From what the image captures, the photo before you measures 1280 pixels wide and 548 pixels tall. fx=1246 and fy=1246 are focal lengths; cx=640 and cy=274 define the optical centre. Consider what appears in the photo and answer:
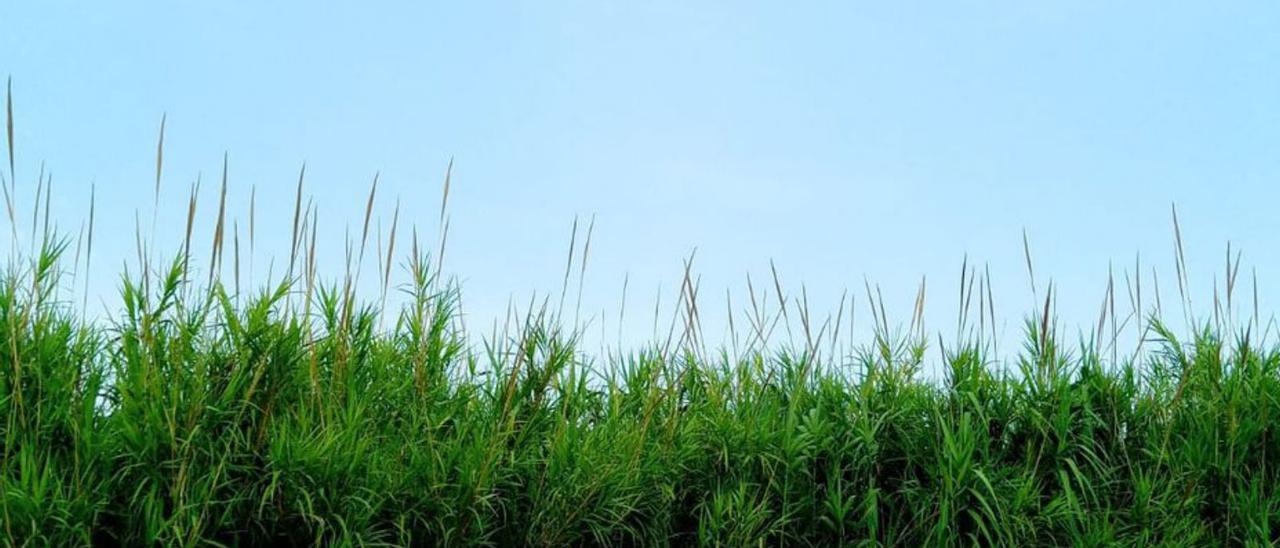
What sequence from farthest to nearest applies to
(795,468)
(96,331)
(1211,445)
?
(1211,445) → (795,468) → (96,331)

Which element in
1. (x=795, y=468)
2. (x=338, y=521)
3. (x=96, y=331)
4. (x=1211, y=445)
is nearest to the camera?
(x=338, y=521)

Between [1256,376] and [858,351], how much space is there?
1521mm

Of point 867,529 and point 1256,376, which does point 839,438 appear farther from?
point 1256,376

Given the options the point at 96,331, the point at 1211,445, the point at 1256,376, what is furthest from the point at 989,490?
the point at 96,331

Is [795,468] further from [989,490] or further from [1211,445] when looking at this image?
[1211,445]

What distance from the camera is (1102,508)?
4.38 metres

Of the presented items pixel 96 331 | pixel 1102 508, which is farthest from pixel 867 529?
pixel 96 331

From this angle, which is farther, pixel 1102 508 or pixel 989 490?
pixel 1102 508

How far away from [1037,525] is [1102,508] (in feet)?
1.01

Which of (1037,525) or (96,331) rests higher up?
(96,331)

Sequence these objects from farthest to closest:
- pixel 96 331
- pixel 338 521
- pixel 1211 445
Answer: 1. pixel 1211 445
2. pixel 96 331
3. pixel 338 521

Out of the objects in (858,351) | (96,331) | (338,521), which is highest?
(858,351)

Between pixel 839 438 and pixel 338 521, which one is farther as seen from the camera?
pixel 839 438

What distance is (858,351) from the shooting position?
476cm
